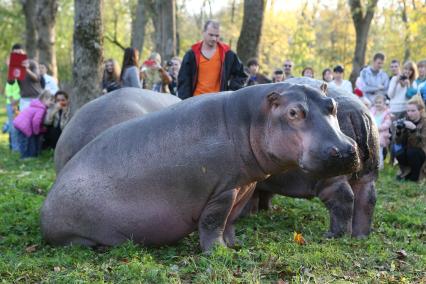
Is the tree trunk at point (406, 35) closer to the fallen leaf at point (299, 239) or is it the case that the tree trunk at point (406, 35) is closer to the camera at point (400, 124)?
the camera at point (400, 124)

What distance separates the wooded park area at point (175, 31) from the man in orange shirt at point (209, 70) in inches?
132

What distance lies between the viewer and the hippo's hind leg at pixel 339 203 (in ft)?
18.1

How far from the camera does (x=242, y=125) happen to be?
4.81 meters

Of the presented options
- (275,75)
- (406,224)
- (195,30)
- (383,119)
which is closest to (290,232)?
(406,224)

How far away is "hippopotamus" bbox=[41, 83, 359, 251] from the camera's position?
189 inches

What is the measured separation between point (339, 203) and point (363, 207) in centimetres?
38

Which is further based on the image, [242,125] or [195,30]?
[195,30]

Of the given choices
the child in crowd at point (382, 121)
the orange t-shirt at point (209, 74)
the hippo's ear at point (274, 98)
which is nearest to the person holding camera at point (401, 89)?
the child in crowd at point (382, 121)

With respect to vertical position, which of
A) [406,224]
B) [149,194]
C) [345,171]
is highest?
[345,171]

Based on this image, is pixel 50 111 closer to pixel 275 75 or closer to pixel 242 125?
pixel 275 75

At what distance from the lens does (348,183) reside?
5.66 meters

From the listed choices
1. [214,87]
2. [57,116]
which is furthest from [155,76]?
[214,87]

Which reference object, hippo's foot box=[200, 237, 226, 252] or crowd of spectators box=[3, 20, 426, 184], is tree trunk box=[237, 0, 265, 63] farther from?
hippo's foot box=[200, 237, 226, 252]

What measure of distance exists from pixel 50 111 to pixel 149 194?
26.8 feet
